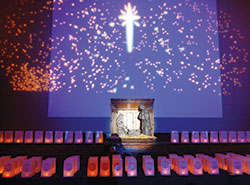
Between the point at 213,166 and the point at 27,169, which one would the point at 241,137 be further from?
the point at 27,169

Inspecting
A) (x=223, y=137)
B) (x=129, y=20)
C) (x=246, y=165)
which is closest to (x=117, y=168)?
(x=246, y=165)

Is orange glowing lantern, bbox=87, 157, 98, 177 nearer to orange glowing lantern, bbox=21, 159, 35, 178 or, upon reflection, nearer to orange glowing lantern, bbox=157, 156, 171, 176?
orange glowing lantern, bbox=21, 159, 35, 178

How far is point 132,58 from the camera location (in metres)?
4.29

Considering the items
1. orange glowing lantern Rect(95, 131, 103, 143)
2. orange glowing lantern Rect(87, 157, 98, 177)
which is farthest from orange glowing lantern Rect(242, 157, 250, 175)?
orange glowing lantern Rect(95, 131, 103, 143)

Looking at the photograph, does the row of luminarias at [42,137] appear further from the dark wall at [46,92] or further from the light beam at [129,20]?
the light beam at [129,20]

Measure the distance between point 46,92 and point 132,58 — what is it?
5.92ft

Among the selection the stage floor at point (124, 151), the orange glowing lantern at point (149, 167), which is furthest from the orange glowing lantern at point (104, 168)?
the orange glowing lantern at point (149, 167)

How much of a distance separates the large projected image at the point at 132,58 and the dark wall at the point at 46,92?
17cm

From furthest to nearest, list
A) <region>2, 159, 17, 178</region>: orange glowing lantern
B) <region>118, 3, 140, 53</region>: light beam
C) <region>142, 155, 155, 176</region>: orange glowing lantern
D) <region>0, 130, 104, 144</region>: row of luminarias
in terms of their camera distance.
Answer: <region>118, 3, 140, 53</region>: light beam
<region>0, 130, 104, 144</region>: row of luminarias
<region>142, 155, 155, 176</region>: orange glowing lantern
<region>2, 159, 17, 178</region>: orange glowing lantern

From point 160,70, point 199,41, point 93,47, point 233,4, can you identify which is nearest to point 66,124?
point 93,47

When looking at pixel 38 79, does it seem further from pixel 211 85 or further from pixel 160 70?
pixel 211 85

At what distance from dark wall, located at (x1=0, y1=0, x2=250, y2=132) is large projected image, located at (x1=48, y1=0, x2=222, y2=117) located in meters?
0.17

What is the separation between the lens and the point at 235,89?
4.52 m

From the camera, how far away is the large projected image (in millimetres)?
4180
